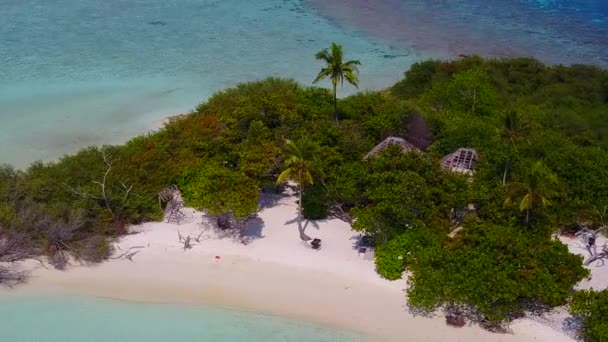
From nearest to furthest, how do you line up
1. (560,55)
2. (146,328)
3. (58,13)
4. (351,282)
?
(146,328)
(351,282)
(560,55)
(58,13)

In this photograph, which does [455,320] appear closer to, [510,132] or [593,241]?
[593,241]

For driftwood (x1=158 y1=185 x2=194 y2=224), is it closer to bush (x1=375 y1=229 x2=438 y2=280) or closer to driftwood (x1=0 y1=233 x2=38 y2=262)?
driftwood (x1=0 y1=233 x2=38 y2=262)

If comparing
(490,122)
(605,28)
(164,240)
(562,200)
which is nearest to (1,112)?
(164,240)

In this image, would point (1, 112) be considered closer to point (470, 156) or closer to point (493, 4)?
point (470, 156)

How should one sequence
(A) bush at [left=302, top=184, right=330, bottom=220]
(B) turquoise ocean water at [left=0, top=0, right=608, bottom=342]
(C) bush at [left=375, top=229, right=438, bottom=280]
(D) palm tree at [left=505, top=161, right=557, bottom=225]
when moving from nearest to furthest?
(B) turquoise ocean water at [left=0, top=0, right=608, bottom=342] → (D) palm tree at [left=505, top=161, right=557, bottom=225] → (C) bush at [left=375, top=229, right=438, bottom=280] → (A) bush at [left=302, top=184, right=330, bottom=220]

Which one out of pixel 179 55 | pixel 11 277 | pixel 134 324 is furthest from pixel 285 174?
pixel 179 55

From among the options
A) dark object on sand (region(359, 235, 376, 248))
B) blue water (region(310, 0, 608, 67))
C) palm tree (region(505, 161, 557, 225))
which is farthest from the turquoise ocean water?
palm tree (region(505, 161, 557, 225))
